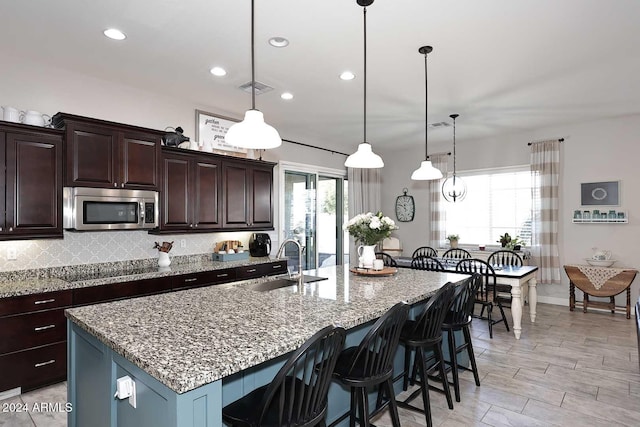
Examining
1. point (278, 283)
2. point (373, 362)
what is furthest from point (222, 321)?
point (278, 283)

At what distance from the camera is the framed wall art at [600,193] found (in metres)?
5.36

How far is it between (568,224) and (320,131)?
424 cm

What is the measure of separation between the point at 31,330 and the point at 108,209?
118cm

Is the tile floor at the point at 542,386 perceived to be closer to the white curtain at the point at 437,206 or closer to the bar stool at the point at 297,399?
the bar stool at the point at 297,399

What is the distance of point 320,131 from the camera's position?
240 inches

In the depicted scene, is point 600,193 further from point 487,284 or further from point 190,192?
point 190,192

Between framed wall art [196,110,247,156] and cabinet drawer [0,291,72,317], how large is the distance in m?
2.22

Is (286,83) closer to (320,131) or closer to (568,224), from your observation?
(320,131)

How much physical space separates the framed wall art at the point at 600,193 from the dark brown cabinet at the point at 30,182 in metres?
6.81

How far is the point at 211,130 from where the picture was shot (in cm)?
476

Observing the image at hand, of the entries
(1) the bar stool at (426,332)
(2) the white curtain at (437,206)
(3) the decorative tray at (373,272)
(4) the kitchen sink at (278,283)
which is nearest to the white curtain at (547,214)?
(2) the white curtain at (437,206)

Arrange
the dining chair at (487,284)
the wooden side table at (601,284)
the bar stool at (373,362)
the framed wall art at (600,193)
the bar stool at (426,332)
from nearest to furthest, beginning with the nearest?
the bar stool at (373,362) → the bar stool at (426,332) → the dining chair at (487,284) → the wooden side table at (601,284) → the framed wall art at (600,193)

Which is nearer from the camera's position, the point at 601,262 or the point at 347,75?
the point at 347,75

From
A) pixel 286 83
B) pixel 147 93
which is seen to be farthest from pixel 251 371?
pixel 147 93
